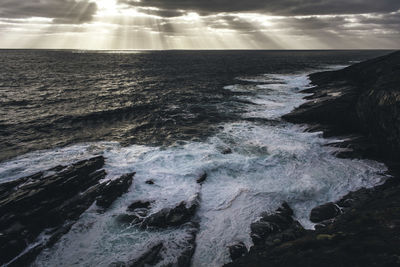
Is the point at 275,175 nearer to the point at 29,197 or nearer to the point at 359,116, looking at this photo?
the point at 359,116

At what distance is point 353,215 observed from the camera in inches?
361

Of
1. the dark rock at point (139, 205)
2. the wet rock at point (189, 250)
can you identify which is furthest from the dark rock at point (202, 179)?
the wet rock at point (189, 250)

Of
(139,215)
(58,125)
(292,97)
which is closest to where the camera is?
(139,215)

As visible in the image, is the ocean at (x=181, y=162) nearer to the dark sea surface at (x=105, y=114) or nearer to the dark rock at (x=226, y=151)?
the dark sea surface at (x=105, y=114)

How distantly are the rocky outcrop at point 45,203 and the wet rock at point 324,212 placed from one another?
9634mm

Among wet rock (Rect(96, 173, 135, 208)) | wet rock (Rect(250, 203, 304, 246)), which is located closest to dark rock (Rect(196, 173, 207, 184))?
wet rock (Rect(96, 173, 135, 208))

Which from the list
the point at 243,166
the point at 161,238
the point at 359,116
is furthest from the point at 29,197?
the point at 359,116

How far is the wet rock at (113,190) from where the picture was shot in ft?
39.5

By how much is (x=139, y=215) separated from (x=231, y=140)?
11216 mm

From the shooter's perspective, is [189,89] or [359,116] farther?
[189,89]

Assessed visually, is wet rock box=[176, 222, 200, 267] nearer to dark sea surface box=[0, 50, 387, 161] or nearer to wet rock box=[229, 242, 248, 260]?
wet rock box=[229, 242, 248, 260]

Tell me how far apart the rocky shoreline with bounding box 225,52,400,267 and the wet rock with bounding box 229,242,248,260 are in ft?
0.52

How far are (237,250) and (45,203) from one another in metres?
9.10

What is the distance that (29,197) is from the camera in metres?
11.5
